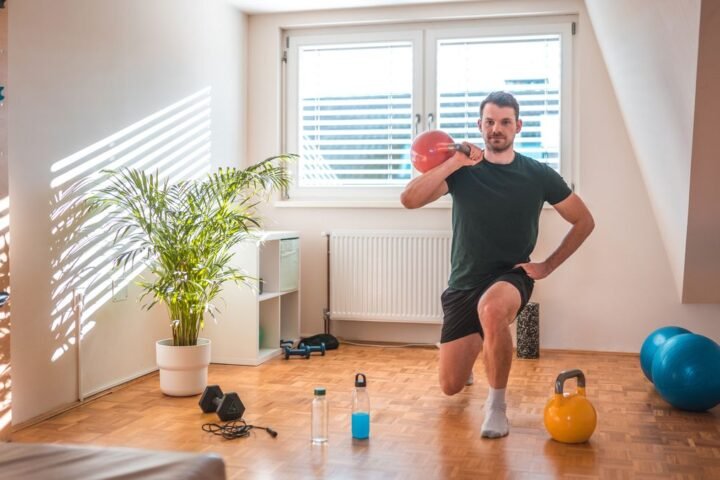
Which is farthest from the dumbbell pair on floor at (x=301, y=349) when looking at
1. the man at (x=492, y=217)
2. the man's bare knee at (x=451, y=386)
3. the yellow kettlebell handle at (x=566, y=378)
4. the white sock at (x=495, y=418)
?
the yellow kettlebell handle at (x=566, y=378)

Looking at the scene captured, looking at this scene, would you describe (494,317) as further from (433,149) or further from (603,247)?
(603,247)

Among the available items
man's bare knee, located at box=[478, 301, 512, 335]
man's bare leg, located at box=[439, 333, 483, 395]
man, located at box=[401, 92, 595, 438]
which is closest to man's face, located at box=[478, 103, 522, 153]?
man, located at box=[401, 92, 595, 438]

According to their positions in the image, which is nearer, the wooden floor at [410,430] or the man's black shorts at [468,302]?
the wooden floor at [410,430]

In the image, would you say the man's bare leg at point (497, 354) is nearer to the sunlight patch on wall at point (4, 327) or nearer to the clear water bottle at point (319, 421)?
the clear water bottle at point (319, 421)

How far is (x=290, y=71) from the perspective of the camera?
5473 mm

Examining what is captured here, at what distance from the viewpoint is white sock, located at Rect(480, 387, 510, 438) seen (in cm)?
301

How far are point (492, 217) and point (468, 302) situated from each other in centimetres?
37

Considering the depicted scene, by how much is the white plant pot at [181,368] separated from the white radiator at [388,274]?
162cm

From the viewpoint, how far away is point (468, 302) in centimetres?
337

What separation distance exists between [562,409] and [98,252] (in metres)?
2.22

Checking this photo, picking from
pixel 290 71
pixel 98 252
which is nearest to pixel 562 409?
pixel 98 252

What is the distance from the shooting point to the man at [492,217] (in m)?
3.25

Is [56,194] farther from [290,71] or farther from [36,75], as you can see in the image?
[290,71]

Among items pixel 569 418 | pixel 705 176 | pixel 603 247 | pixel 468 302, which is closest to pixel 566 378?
pixel 569 418
